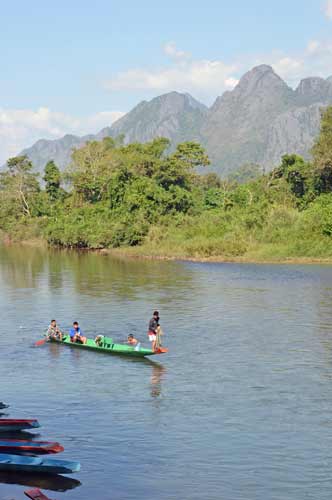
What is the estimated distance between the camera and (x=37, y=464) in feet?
47.7

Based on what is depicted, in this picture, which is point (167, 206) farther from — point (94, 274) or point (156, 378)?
point (156, 378)

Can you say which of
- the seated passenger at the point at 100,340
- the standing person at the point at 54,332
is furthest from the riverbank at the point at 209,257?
the seated passenger at the point at 100,340

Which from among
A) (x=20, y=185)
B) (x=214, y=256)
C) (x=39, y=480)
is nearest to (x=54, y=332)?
(x=39, y=480)

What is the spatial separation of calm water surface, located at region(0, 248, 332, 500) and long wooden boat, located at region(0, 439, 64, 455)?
572 mm

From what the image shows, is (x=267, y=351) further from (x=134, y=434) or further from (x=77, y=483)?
(x=77, y=483)

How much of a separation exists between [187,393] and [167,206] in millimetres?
58144

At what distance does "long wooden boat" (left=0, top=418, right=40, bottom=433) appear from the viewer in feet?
54.6

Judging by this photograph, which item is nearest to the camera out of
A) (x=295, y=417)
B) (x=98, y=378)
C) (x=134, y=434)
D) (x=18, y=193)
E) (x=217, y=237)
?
(x=134, y=434)

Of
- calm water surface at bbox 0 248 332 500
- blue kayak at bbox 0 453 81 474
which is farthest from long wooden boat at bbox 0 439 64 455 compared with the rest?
calm water surface at bbox 0 248 332 500

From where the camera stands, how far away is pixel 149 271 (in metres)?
56.5

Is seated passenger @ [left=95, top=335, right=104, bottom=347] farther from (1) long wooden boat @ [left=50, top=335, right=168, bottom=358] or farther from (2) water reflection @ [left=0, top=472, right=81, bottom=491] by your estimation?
(2) water reflection @ [left=0, top=472, right=81, bottom=491]

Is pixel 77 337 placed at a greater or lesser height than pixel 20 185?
lesser

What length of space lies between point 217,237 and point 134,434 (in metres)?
50.9

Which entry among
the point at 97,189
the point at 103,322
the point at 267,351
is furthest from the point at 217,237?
the point at 267,351
